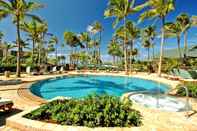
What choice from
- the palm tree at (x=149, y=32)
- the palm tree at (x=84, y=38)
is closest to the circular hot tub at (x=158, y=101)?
the palm tree at (x=149, y=32)

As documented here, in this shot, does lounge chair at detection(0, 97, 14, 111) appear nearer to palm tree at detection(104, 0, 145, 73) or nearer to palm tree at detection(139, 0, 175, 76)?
palm tree at detection(139, 0, 175, 76)

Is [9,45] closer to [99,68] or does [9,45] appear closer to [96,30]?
[96,30]

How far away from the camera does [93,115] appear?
20.2 feet

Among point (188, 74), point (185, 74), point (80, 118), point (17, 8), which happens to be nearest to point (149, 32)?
point (185, 74)

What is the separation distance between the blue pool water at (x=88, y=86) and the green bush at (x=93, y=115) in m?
7.25

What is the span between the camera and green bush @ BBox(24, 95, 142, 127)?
19.5ft

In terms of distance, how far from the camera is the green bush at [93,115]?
5953 millimetres

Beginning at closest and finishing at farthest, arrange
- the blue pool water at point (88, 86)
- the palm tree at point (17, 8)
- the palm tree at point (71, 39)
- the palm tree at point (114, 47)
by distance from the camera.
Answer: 1. the blue pool water at point (88, 86)
2. the palm tree at point (17, 8)
3. the palm tree at point (71, 39)
4. the palm tree at point (114, 47)

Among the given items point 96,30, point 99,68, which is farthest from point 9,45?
point 99,68

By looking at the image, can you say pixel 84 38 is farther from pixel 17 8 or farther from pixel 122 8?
pixel 17 8

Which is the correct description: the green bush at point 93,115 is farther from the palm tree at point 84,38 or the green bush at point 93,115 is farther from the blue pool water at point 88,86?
the palm tree at point 84,38

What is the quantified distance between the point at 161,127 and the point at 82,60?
45.1 m

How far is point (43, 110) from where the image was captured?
6.69 m

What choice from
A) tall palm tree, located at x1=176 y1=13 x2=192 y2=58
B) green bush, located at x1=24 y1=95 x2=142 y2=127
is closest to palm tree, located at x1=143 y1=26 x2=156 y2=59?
tall palm tree, located at x1=176 y1=13 x2=192 y2=58
